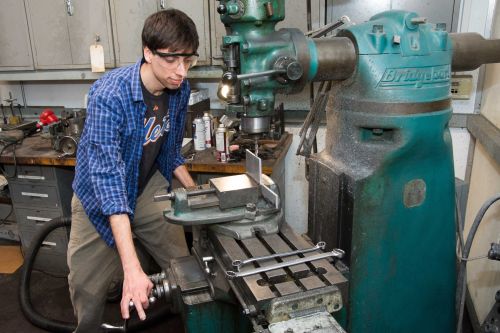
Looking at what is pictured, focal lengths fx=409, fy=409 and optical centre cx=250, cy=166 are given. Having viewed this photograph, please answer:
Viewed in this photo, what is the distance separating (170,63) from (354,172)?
62 cm

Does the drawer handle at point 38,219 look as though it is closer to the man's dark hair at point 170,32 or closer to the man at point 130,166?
the man at point 130,166

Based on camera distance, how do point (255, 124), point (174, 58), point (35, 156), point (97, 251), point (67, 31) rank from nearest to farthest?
point (255, 124) → point (174, 58) → point (97, 251) → point (35, 156) → point (67, 31)

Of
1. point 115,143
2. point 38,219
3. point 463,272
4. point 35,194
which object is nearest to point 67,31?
point 35,194

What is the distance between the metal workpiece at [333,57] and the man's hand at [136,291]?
66 centimetres

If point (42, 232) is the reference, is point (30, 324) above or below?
below

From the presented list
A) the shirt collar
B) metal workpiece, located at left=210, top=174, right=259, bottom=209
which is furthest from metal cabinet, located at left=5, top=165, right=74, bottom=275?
metal workpiece, located at left=210, top=174, right=259, bottom=209

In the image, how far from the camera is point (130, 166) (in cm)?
138

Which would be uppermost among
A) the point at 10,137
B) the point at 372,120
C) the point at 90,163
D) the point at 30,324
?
the point at 372,120

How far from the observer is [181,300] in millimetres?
1010

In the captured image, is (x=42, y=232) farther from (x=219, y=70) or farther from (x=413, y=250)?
(x=413, y=250)

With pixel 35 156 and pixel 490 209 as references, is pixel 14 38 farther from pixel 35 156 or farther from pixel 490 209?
pixel 490 209

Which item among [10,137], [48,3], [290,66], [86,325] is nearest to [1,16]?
[48,3]

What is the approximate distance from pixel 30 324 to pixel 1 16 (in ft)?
5.98

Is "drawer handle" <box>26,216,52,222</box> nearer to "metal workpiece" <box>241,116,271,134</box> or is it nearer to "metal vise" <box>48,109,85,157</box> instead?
"metal vise" <box>48,109,85,157</box>
